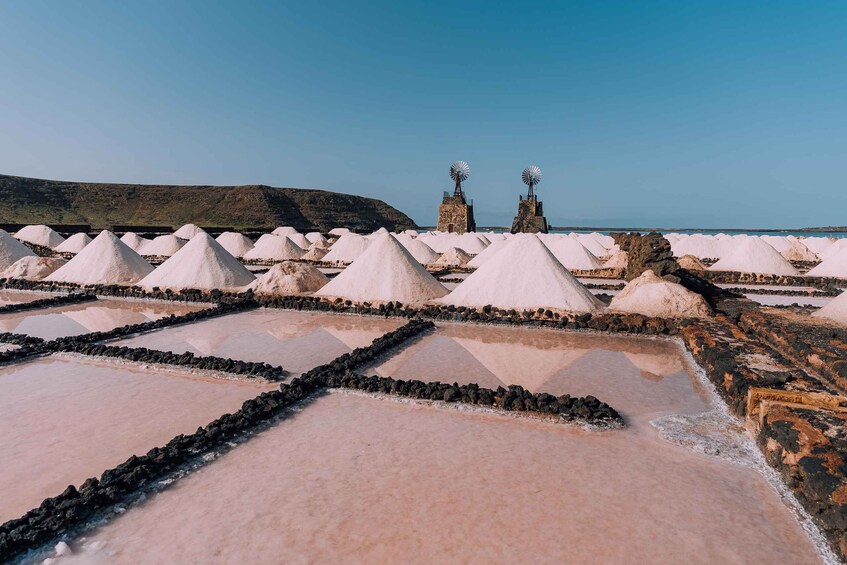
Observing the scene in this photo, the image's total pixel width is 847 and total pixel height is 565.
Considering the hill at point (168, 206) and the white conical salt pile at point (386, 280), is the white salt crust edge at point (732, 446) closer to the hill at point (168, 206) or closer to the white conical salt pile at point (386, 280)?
the white conical salt pile at point (386, 280)

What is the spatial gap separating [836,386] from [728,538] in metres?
5.13

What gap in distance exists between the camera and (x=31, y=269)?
64.5 ft

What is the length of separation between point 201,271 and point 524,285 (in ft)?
37.2

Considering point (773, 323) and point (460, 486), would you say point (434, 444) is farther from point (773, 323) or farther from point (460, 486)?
point (773, 323)

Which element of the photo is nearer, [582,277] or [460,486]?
[460,486]

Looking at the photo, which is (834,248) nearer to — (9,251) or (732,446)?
(732,446)

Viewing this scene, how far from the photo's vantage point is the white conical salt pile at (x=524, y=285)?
42.7ft

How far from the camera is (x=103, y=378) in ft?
24.8

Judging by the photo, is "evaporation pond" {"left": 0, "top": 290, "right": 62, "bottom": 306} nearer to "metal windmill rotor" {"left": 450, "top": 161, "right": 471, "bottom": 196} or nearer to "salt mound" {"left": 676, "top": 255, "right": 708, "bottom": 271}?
"salt mound" {"left": 676, "top": 255, "right": 708, "bottom": 271}

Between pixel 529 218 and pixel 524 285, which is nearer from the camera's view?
pixel 524 285

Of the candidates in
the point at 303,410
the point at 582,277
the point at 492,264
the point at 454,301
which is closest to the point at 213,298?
the point at 454,301

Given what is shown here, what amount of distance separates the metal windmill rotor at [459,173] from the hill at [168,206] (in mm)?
→ 23569

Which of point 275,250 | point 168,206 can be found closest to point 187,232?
point 275,250

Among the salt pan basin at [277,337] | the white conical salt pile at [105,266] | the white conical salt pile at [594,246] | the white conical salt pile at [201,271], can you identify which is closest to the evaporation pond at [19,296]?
the white conical salt pile at [105,266]
